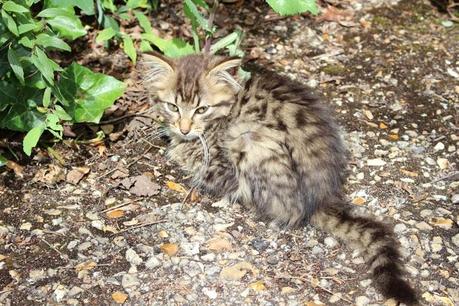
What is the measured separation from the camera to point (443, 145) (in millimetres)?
4402

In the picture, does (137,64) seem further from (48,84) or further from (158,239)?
(158,239)

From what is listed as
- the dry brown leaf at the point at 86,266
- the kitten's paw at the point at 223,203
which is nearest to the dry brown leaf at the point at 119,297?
the dry brown leaf at the point at 86,266

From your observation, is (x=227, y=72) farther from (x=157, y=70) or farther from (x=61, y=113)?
(x=61, y=113)

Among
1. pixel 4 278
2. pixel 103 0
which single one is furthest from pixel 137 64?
pixel 4 278

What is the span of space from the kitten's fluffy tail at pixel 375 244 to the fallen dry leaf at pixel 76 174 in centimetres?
142

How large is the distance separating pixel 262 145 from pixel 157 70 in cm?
85

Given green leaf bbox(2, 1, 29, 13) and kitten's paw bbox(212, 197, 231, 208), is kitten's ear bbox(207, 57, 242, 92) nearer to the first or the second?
kitten's paw bbox(212, 197, 231, 208)

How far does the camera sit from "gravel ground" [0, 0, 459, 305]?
3480 mm

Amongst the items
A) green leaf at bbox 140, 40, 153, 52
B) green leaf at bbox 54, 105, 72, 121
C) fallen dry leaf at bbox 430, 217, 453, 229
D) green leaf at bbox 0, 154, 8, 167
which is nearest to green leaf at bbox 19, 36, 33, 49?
green leaf at bbox 54, 105, 72, 121

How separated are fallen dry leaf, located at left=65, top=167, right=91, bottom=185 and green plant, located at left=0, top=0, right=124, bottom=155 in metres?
0.24

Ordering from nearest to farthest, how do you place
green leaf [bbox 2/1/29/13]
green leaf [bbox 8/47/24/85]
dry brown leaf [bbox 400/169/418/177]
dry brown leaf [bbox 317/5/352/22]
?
green leaf [bbox 2/1/29/13] → green leaf [bbox 8/47/24/85] → dry brown leaf [bbox 400/169/418/177] → dry brown leaf [bbox 317/5/352/22]

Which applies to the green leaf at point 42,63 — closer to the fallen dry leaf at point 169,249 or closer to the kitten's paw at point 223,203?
the fallen dry leaf at point 169,249

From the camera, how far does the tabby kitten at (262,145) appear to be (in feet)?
12.3

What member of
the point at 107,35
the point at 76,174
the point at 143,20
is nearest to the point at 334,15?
the point at 143,20
